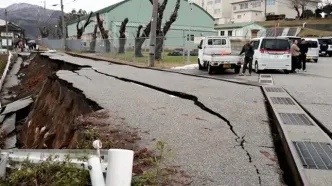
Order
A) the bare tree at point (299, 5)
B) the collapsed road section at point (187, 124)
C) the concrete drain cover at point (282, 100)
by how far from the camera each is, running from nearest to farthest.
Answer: the collapsed road section at point (187, 124) < the concrete drain cover at point (282, 100) < the bare tree at point (299, 5)

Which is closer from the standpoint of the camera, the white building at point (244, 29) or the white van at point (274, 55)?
the white van at point (274, 55)

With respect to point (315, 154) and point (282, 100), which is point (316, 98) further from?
point (315, 154)

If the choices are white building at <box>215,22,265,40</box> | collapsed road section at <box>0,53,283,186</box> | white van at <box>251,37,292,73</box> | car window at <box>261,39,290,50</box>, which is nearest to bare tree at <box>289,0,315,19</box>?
white building at <box>215,22,265,40</box>

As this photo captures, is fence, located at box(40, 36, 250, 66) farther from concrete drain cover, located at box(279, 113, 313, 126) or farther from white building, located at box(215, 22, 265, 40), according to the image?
white building, located at box(215, 22, 265, 40)

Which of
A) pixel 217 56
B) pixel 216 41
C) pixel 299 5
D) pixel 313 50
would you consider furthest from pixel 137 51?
pixel 299 5

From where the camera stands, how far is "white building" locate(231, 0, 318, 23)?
7762 cm

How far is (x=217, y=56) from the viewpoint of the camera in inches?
715

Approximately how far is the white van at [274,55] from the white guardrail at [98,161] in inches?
617

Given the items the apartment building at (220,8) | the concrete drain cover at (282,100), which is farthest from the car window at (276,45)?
the apartment building at (220,8)

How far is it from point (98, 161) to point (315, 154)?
3142 millimetres

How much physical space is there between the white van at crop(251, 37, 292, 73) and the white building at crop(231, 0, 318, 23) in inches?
2383

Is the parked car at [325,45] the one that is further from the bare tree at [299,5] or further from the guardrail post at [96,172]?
the bare tree at [299,5]

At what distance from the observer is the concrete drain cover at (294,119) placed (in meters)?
7.02

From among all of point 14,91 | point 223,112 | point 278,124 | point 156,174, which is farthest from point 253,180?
point 14,91
